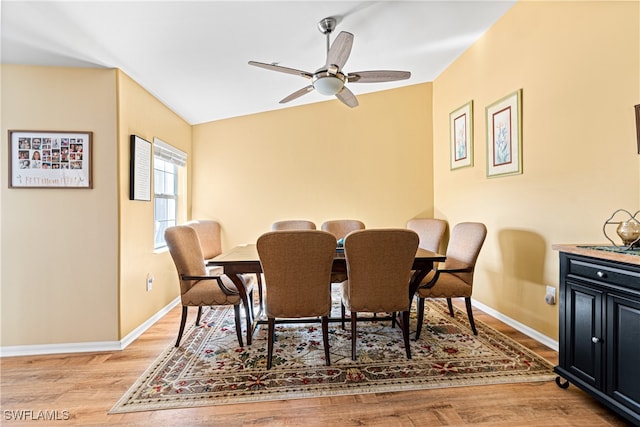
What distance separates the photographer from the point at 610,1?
202cm

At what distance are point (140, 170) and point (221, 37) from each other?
1.37 metres

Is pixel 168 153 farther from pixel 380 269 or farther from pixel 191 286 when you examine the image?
pixel 380 269

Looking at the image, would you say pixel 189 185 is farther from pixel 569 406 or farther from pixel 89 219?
pixel 569 406

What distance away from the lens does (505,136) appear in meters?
3.00

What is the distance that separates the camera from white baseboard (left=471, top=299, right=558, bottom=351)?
8.07 ft

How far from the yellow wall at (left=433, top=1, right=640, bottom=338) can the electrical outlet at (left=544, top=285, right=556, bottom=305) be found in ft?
0.20

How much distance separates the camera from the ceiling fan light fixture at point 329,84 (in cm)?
229

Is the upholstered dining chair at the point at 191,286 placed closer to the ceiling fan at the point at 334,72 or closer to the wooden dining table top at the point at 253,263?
the wooden dining table top at the point at 253,263

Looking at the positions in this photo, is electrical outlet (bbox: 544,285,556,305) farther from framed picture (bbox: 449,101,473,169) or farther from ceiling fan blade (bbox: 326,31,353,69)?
ceiling fan blade (bbox: 326,31,353,69)

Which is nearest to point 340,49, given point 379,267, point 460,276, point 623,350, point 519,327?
point 379,267

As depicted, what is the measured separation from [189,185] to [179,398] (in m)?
3.01

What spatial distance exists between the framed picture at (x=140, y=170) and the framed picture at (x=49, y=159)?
295 mm

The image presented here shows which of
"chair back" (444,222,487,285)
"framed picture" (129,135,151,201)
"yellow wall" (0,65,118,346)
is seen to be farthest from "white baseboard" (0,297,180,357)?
"chair back" (444,222,487,285)

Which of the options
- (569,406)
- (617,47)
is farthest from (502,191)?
(569,406)
